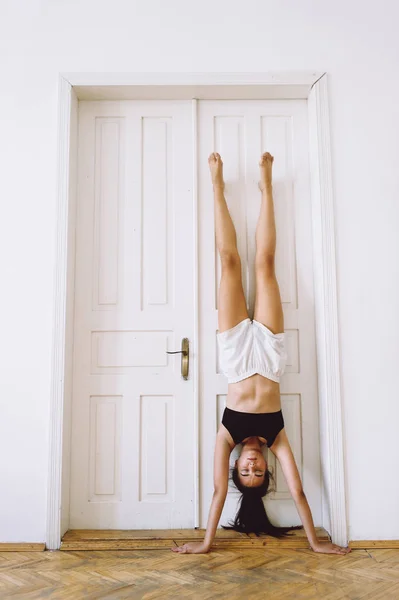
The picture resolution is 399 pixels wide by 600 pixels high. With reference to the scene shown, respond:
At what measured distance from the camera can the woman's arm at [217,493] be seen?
2369 millimetres

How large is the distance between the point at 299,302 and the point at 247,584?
4.66ft

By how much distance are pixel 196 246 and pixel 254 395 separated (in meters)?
0.88

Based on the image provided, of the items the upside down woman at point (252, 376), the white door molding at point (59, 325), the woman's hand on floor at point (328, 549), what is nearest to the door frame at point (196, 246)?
the white door molding at point (59, 325)

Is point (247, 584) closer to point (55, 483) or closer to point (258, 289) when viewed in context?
point (55, 483)

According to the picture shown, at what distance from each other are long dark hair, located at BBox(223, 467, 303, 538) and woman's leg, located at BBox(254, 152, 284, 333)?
2.64ft

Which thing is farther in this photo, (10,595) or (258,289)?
(258,289)

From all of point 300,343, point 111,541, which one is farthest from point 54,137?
point 111,541

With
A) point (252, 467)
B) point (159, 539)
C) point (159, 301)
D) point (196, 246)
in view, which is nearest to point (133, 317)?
point (159, 301)

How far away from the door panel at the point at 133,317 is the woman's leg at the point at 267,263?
0.39 meters

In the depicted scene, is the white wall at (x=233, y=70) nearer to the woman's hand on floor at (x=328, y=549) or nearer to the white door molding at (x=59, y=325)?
the white door molding at (x=59, y=325)

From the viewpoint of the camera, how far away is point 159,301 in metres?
2.79

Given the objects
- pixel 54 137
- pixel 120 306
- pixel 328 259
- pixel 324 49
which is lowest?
pixel 120 306

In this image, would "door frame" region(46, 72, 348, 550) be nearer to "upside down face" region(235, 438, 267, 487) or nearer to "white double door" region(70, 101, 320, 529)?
"white double door" region(70, 101, 320, 529)

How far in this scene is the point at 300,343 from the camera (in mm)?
2771
